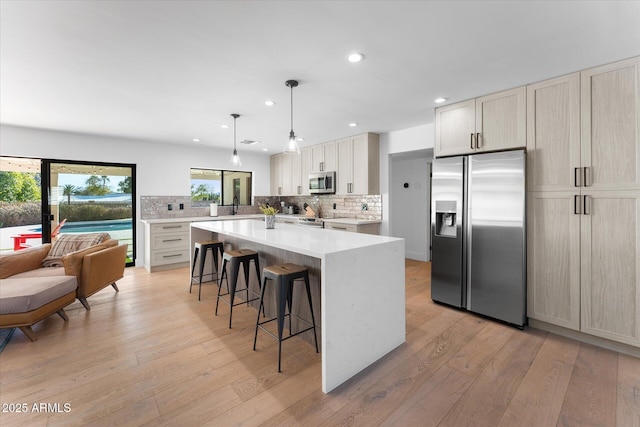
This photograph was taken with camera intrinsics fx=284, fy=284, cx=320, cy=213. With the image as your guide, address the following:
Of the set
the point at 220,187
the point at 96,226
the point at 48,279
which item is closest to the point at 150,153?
the point at 220,187

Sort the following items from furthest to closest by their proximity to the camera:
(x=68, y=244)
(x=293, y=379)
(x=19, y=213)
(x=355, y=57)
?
1. (x=19, y=213)
2. (x=68, y=244)
3. (x=355, y=57)
4. (x=293, y=379)

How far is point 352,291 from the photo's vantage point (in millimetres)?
2012

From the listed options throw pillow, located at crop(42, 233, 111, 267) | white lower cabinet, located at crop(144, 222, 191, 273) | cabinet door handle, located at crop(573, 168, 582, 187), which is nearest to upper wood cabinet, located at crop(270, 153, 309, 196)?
white lower cabinet, located at crop(144, 222, 191, 273)

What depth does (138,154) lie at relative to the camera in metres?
5.30

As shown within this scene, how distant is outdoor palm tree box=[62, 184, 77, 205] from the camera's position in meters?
4.79

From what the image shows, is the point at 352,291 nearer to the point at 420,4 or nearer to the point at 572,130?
the point at 420,4

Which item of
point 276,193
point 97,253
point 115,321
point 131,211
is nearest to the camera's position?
point 115,321

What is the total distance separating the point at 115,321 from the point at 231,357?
5.08 ft

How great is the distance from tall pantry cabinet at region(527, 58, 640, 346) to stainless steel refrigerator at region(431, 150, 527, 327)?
168 millimetres

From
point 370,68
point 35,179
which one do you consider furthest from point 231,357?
point 35,179

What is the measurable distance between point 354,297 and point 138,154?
5.18 m

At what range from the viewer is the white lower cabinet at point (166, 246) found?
4.91 metres

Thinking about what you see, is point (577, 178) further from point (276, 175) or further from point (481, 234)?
point (276, 175)

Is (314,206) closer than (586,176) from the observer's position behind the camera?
No
